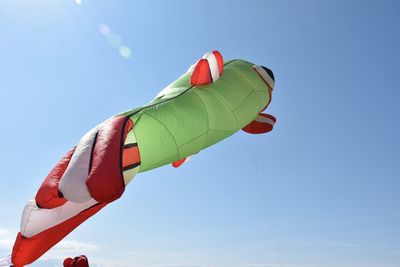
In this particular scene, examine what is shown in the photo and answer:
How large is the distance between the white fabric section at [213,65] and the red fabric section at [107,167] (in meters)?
2.17

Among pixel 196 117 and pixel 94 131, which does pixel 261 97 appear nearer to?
pixel 196 117

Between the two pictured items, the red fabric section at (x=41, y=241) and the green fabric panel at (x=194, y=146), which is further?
the green fabric panel at (x=194, y=146)

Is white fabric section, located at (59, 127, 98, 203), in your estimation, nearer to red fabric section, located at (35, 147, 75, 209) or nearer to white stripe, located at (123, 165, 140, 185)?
red fabric section, located at (35, 147, 75, 209)

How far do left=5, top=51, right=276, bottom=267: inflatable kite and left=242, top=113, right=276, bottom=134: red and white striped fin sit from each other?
0.45m

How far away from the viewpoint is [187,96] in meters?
5.99

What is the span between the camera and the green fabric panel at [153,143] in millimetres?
5422

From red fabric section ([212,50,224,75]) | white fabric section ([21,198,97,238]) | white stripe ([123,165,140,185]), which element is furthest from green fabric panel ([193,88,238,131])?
white fabric section ([21,198,97,238])

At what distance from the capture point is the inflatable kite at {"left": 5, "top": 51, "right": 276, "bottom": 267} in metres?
4.06

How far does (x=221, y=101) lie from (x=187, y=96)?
0.65 m

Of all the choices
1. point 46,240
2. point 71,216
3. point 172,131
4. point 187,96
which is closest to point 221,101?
point 187,96

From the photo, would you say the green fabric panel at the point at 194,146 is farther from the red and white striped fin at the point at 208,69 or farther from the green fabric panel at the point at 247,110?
the red and white striped fin at the point at 208,69

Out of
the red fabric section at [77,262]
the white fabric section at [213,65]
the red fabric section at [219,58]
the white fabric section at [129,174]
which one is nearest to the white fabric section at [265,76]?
the red fabric section at [219,58]

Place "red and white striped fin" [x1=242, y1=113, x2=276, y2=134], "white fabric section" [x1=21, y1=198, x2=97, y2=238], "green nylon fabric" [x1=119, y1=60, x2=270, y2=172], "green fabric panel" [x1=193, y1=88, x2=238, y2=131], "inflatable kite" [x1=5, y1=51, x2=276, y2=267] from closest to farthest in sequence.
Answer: "inflatable kite" [x1=5, y1=51, x2=276, y2=267] → "white fabric section" [x1=21, y1=198, x2=97, y2=238] → "green nylon fabric" [x1=119, y1=60, x2=270, y2=172] → "green fabric panel" [x1=193, y1=88, x2=238, y2=131] → "red and white striped fin" [x1=242, y1=113, x2=276, y2=134]

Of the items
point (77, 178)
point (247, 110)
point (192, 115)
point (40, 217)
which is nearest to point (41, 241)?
point (40, 217)
